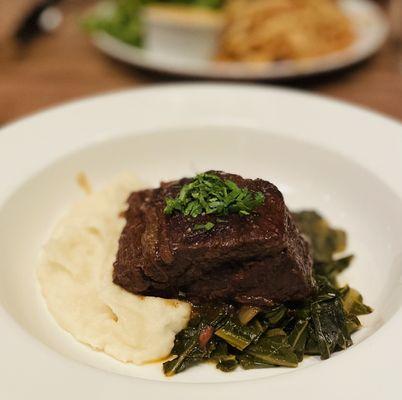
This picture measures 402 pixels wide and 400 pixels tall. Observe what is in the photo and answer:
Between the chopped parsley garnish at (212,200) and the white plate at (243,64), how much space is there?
3.31m

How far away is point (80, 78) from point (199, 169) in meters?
2.97

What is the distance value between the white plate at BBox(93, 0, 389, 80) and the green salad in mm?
144

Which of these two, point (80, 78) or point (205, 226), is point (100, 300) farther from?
point (80, 78)

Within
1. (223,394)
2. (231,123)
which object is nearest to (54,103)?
(231,123)

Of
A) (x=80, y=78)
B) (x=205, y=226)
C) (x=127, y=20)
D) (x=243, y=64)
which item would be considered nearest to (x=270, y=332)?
(x=205, y=226)

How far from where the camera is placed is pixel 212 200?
3348 millimetres

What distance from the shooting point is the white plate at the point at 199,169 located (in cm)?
269

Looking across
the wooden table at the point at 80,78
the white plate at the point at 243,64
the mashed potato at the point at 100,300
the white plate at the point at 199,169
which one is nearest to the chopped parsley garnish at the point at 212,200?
the mashed potato at the point at 100,300

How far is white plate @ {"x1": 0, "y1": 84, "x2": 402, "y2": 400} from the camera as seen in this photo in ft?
8.81

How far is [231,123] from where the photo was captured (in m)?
5.08

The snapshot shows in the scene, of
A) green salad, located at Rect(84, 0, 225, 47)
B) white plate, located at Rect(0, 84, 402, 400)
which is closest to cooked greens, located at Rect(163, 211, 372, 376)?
white plate, located at Rect(0, 84, 402, 400)

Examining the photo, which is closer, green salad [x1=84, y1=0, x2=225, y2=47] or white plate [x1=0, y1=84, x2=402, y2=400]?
white plate [x1=0, y1=84, x2=402, y2=400]

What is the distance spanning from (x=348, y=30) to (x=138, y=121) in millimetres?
4287

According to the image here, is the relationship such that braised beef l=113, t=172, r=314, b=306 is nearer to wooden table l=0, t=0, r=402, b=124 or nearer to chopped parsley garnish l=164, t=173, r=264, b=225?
chopped parsley garnish l=164, t=173, r=264, b=225
